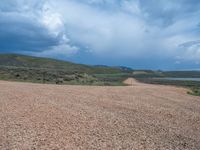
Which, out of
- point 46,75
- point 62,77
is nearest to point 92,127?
point 62,77

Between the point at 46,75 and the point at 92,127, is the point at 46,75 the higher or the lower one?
the higher one

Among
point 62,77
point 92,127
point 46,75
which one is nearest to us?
Result: point 92,127

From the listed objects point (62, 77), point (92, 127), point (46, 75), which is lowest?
point (92, 127)

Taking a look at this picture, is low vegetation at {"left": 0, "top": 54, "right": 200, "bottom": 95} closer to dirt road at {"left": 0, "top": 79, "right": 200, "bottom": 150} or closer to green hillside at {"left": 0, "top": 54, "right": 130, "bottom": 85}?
green hillside at {"left": 0, "top": 54, "right": 130, "bottom": 85}

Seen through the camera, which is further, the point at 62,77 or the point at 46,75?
the point at 46,75

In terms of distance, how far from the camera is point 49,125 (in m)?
12.3

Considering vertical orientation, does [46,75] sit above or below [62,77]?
above

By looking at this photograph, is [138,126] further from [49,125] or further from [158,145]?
[49,125]

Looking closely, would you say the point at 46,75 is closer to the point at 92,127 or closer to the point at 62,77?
the point at 62,77

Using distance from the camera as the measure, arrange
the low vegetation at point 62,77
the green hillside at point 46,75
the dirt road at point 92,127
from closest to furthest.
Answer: the dirt road at point 92,127 → the low vegetation at point 62,77 → the green hillside at point 46,75

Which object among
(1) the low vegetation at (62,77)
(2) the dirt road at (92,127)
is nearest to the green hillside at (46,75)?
(1) the low vegetation at (62,77)

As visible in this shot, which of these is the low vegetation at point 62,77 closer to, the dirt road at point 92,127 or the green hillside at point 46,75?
the green hillside at point 46,75

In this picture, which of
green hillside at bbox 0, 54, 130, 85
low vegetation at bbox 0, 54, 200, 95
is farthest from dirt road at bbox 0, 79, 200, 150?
green hillside at bbox 0, 54, 130, 85

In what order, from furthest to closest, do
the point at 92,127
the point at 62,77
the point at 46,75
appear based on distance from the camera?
the point at 46,75, the point at 62,77, the point at 92,127
